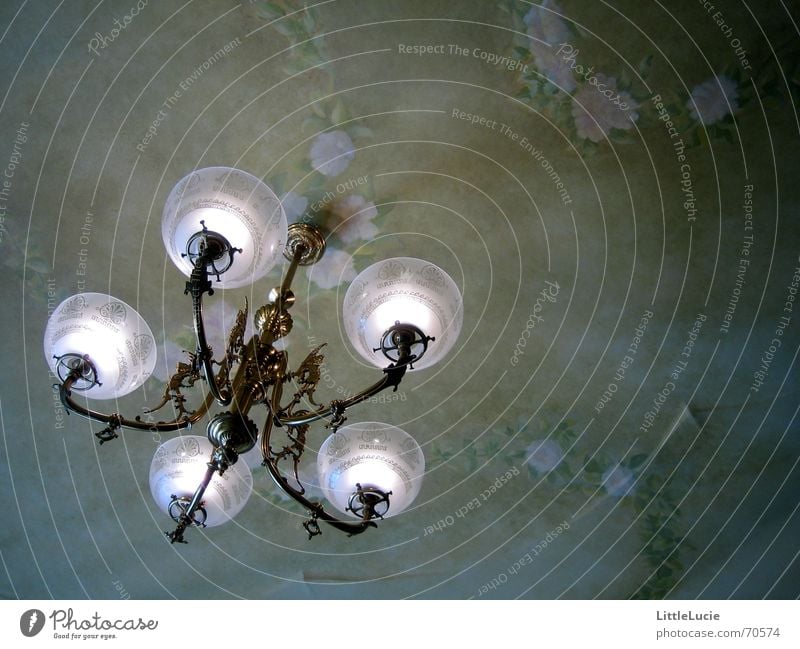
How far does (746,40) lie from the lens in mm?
1894

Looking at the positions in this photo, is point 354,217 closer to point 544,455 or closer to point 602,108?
point 602,108

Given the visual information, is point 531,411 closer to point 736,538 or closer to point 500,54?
point 736,538

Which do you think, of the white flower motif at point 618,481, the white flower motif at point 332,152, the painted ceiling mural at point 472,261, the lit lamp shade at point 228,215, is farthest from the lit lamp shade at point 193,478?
the white flower motif at point 618,481

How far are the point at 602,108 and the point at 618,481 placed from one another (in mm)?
1585

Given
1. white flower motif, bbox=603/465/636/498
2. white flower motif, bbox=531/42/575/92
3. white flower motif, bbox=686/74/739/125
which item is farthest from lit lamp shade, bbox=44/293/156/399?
white flower motif, bbox=603/465/636/498

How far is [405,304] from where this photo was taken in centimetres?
165

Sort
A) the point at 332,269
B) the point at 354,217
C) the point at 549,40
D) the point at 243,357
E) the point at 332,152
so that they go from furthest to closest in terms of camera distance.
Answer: the point at 332,269
the point at 354,217
the point at 332,152
the point at 549,40
the point at 243,357

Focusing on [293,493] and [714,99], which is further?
[714,99]

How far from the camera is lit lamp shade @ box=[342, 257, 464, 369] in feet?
5.40

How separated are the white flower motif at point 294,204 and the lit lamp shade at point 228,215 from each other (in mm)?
614

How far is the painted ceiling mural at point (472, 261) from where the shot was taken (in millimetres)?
1967

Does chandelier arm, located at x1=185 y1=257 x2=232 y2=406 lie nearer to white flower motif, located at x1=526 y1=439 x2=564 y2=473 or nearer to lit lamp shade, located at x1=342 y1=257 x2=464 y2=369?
lit lamp shade, located at x1=342 y1=257 x2=464 y2=369

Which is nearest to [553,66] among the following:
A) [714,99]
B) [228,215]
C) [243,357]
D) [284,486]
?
[714,99]
